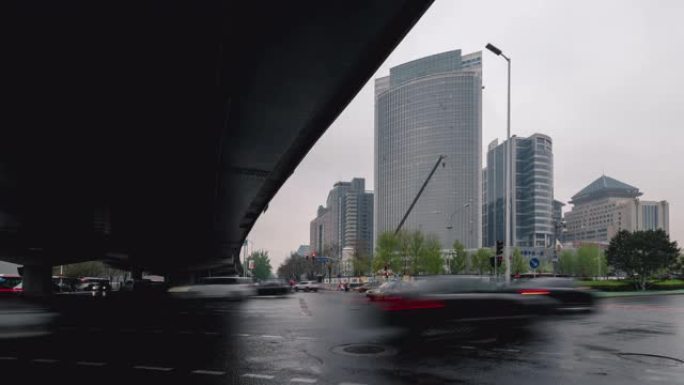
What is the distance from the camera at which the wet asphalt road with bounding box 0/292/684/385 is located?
8141 mm

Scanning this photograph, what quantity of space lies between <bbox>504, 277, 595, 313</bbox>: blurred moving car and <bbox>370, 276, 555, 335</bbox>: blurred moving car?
189cm

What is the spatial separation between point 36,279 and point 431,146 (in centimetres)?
8313

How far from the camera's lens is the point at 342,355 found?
10.2 meters

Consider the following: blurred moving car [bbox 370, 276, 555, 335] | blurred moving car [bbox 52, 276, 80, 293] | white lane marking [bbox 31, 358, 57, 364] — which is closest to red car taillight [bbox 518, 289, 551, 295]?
blurred moving car [bbox 370, 276, 555, 335]

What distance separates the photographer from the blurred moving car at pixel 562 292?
1668cm

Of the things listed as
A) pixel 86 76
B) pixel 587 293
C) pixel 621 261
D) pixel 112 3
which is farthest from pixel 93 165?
pixel 621 261

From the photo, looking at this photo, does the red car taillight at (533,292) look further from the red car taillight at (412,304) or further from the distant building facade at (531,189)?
the distant building facade at (531,189)

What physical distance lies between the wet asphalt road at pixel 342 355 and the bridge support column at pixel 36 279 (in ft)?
128

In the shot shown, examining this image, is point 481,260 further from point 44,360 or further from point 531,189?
point 531,189

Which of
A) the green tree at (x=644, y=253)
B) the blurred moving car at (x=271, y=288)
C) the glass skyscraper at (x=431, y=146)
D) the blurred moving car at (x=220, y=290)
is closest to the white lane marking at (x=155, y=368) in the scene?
the blurred moving car at (x=220, y=290)

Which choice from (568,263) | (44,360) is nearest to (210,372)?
(44,360)

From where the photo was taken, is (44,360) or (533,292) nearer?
(44,360)

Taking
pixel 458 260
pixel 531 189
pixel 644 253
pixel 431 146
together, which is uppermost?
pixel 431 146

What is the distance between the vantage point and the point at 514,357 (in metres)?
9.80
